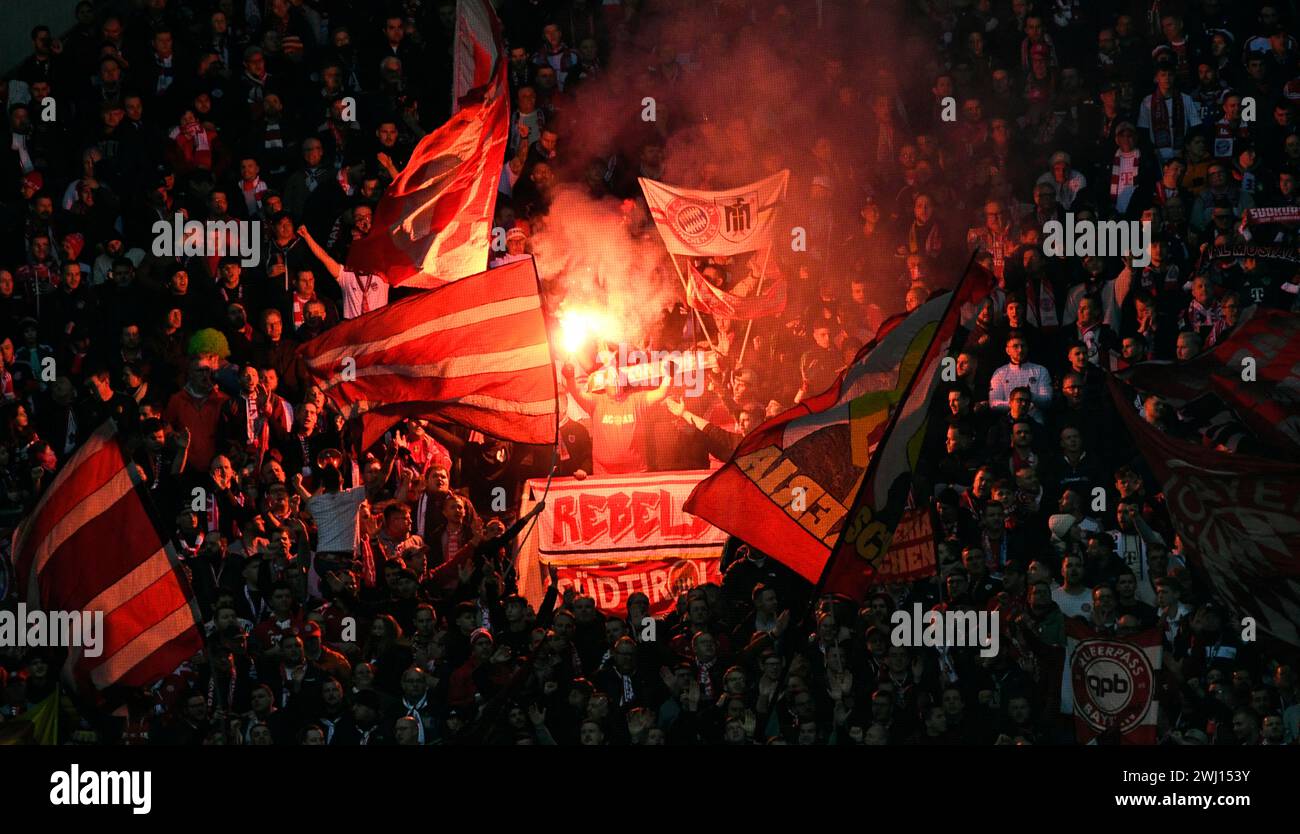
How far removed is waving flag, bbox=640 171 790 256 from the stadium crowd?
0.20 m

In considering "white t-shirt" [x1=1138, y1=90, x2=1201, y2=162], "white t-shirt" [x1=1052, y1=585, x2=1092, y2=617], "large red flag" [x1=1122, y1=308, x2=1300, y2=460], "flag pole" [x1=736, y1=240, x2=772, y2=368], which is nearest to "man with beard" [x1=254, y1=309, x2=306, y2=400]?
"flag pole" [x1=736, y1=240, x2=772, y2=368]

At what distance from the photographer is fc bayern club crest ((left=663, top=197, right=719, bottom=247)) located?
54.7 feet

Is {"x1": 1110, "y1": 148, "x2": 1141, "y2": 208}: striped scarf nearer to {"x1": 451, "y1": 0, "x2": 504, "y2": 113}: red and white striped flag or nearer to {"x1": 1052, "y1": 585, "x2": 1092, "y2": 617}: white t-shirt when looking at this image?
{"x1": 1052, "y1": 585, "x2": 1092, "y2": 617}: white t-shirt

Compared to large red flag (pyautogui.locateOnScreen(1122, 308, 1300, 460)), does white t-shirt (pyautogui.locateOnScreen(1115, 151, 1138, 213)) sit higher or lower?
higher

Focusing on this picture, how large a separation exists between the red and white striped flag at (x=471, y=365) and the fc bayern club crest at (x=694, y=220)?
1.76m

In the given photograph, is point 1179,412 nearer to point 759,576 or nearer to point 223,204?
point 759,576

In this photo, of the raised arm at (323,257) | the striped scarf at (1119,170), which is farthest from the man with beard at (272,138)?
the striped scarf at (1119,170)

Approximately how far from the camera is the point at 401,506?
49.3 feet

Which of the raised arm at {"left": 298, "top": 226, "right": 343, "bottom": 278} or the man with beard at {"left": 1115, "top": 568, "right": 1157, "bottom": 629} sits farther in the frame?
the raised arm at {"left": 298, "top": 226, "right": 343, "bottom": 278}

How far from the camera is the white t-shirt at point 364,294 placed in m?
16.3

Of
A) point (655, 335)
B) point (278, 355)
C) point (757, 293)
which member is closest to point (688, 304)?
point (655, 335)

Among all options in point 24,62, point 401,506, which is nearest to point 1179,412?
point 401,506

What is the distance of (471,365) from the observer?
15.2 metres

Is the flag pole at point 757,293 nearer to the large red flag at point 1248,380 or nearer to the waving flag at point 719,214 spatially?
the waving flag at point 719,214
